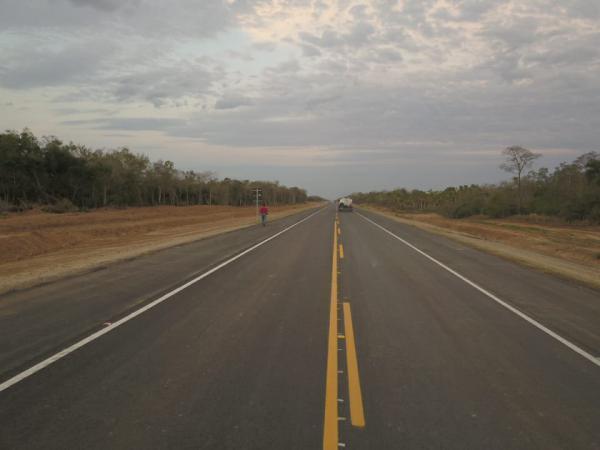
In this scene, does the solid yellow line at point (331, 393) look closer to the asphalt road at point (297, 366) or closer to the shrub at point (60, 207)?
the asphalt road at point (297, 366)

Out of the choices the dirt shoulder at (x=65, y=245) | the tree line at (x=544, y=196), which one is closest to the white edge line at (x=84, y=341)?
the dirt shoulder at (x=65, y=245)

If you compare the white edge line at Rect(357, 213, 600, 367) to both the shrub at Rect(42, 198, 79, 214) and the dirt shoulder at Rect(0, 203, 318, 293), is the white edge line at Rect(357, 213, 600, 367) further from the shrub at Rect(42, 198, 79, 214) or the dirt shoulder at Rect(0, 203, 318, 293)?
the shrub at Rect(42, 198, 79, 214)

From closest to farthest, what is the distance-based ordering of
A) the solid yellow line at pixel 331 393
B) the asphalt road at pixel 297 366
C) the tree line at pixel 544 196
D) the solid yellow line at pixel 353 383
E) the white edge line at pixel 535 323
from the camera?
the solid yellow line at pixel 331 393 < the asphalt road at pixel 297 366 < the solid yellow line at pixel 353 383 < the white edge line at pixel 535 323 < the tree line at pixel 544 196

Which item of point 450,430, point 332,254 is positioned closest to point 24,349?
point 450,430

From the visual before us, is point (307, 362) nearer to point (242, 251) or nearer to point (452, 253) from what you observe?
point (242, 251)

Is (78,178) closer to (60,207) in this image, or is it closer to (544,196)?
(60,207)

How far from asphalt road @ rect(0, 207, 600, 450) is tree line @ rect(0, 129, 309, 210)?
966 inches

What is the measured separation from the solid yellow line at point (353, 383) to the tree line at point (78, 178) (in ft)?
87.6

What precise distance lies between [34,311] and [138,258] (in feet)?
22.3

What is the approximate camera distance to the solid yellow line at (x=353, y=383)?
12.4 ft

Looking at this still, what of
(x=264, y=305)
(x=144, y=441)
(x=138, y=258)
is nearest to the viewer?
(x=144, y=441)

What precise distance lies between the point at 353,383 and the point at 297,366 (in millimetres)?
751

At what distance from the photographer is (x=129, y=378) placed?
458 cm

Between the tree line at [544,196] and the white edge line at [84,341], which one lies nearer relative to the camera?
the white edge line at [84,341]
